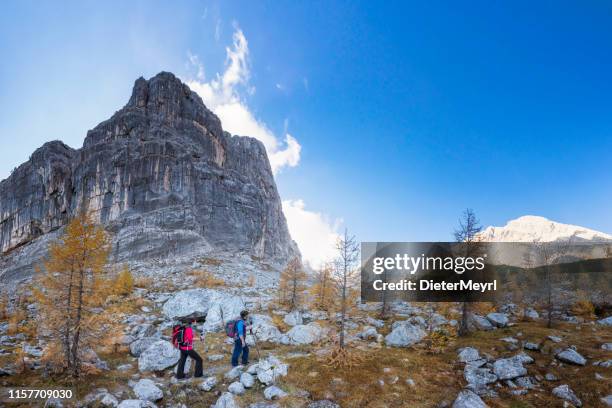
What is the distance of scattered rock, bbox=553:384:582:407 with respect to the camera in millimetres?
10797

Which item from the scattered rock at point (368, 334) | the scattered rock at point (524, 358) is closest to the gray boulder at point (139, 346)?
the scattered rock at point (368, 334)

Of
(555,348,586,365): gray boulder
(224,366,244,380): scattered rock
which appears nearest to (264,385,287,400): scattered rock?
(224,366,244,380): scattered rock

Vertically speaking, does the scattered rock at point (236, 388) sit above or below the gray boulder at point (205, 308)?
below

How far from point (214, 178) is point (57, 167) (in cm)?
4067

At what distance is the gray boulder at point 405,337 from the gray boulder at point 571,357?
667 centimetres

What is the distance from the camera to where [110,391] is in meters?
10.6

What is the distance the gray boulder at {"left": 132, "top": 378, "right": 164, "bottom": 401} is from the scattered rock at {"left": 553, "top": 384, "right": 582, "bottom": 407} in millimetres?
14912

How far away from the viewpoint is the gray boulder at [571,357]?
13672 mm

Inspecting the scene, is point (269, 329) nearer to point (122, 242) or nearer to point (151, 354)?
point (151, 354)

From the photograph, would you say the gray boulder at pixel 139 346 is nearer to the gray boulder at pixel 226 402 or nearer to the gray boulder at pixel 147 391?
the gray boulder at pixel 147 391

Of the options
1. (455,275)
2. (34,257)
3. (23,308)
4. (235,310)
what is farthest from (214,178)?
(455,275)

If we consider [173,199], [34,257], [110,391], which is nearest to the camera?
[110,391]

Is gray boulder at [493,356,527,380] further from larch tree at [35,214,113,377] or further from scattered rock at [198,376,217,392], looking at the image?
larch tree at [35,214,113,377]

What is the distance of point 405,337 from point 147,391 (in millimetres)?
14133
